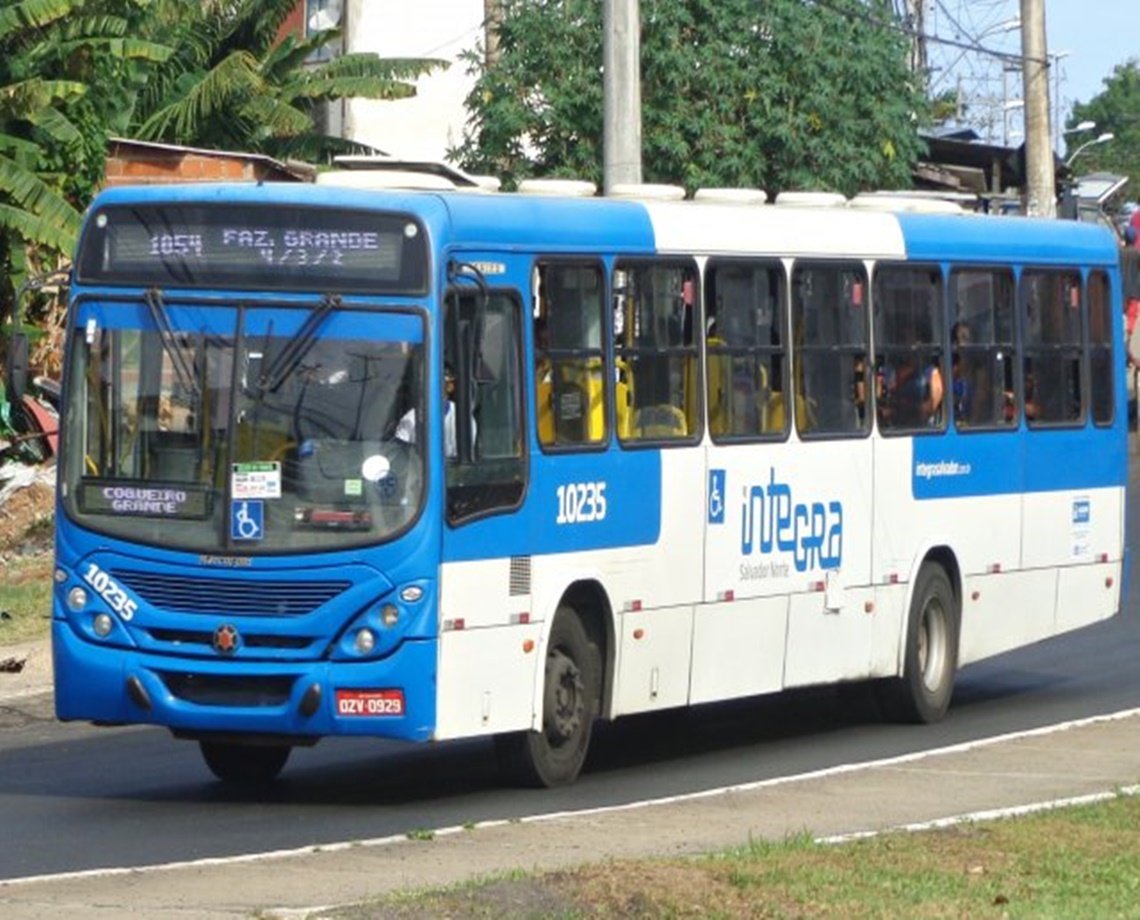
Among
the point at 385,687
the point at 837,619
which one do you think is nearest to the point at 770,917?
the point at 385,687

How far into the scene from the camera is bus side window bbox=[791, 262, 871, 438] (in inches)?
632

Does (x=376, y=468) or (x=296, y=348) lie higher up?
(x=296, y=348)

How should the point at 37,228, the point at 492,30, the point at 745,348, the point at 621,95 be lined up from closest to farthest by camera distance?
1. the point at 745,348
2. the point at 621,95
3. the point at 37,228
4. the point at 492,30

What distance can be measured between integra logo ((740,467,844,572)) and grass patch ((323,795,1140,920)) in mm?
4580

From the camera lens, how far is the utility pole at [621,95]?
856 inches

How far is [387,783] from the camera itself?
1445 centimetres

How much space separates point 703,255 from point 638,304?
0.77 m

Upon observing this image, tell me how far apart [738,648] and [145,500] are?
3898 millimetres

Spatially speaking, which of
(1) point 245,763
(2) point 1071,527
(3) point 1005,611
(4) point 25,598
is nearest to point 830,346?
(3) point 1005,611

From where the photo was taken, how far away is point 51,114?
2789cm

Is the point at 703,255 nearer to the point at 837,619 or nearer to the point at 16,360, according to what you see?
the point at 837,619

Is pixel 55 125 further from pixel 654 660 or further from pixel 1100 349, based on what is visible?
pixel 654 660

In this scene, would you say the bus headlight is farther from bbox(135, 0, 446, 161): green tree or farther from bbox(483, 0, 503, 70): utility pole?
bbox(483, 0, 503, 70): utility pole

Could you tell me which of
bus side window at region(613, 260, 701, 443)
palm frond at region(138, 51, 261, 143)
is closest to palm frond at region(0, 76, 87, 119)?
palm frond at region(138, 51, 261, 143)
